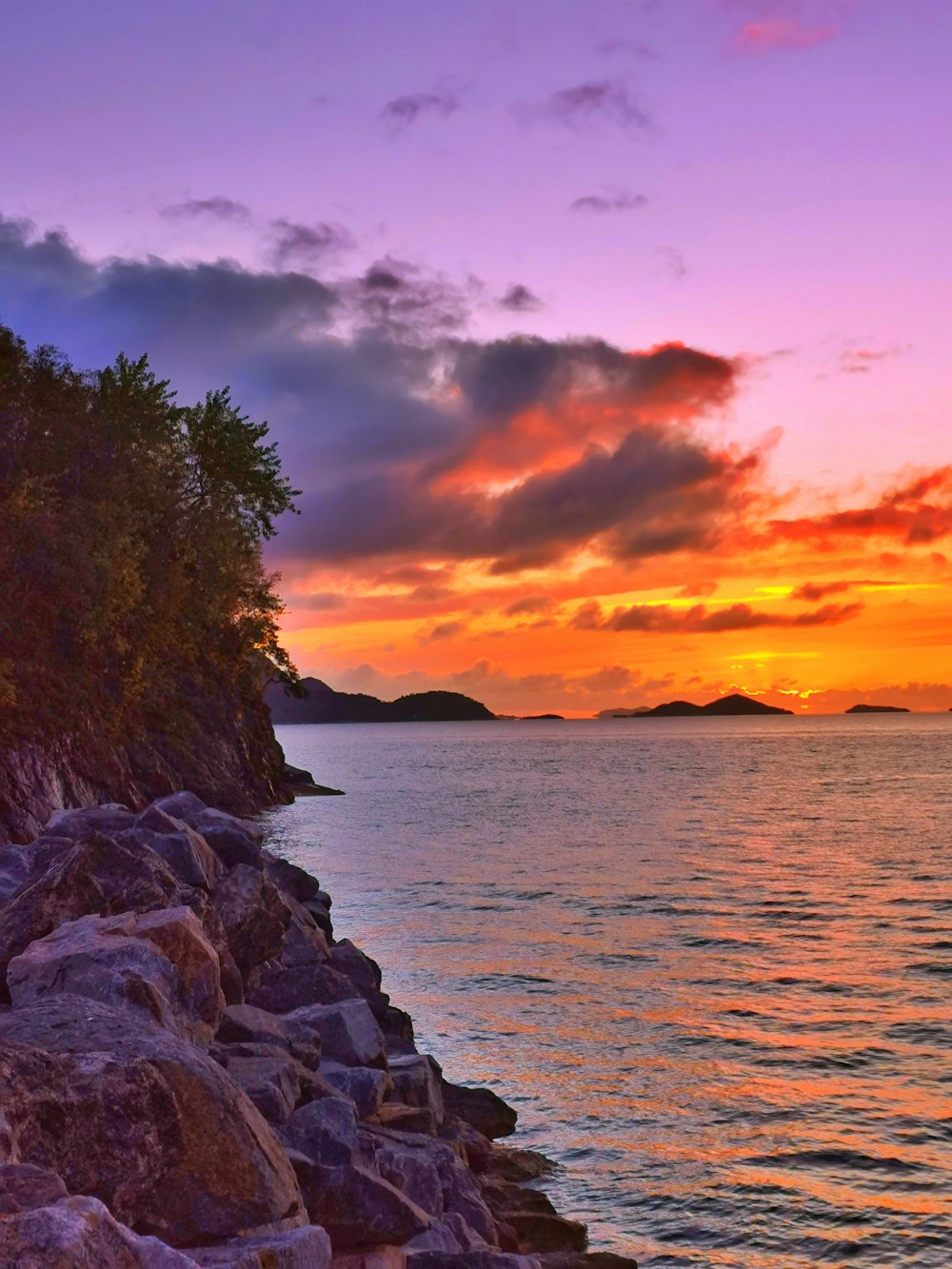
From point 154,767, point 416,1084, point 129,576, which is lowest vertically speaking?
point 416,1084

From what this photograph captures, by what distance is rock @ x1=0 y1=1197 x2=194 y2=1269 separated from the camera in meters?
6.02

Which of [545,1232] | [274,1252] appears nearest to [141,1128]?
[274,1252]

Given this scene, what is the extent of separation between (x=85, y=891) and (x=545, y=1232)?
23.5ft

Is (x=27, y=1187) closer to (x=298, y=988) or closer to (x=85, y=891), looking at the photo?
(x=85, y=891)

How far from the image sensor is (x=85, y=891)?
14227 mm

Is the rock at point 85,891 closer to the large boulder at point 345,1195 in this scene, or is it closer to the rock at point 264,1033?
the rock at point 264,1033

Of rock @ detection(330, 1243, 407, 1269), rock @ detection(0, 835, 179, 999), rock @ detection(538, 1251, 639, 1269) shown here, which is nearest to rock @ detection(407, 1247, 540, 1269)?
rock @ detection(330, 1243, 407, 1269)

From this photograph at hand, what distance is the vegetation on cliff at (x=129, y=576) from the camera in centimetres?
4225

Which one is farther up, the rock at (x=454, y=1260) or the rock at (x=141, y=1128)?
the rock at (x=141, y=1128)

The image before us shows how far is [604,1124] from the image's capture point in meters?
18.8

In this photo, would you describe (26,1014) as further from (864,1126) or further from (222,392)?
(222,392)

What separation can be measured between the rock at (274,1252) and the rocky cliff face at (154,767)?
80.2 feet

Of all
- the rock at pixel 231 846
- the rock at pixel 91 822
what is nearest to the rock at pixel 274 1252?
the rock at pixel 91 822

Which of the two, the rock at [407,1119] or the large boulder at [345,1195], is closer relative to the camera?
the large boulder at [345,1195]
